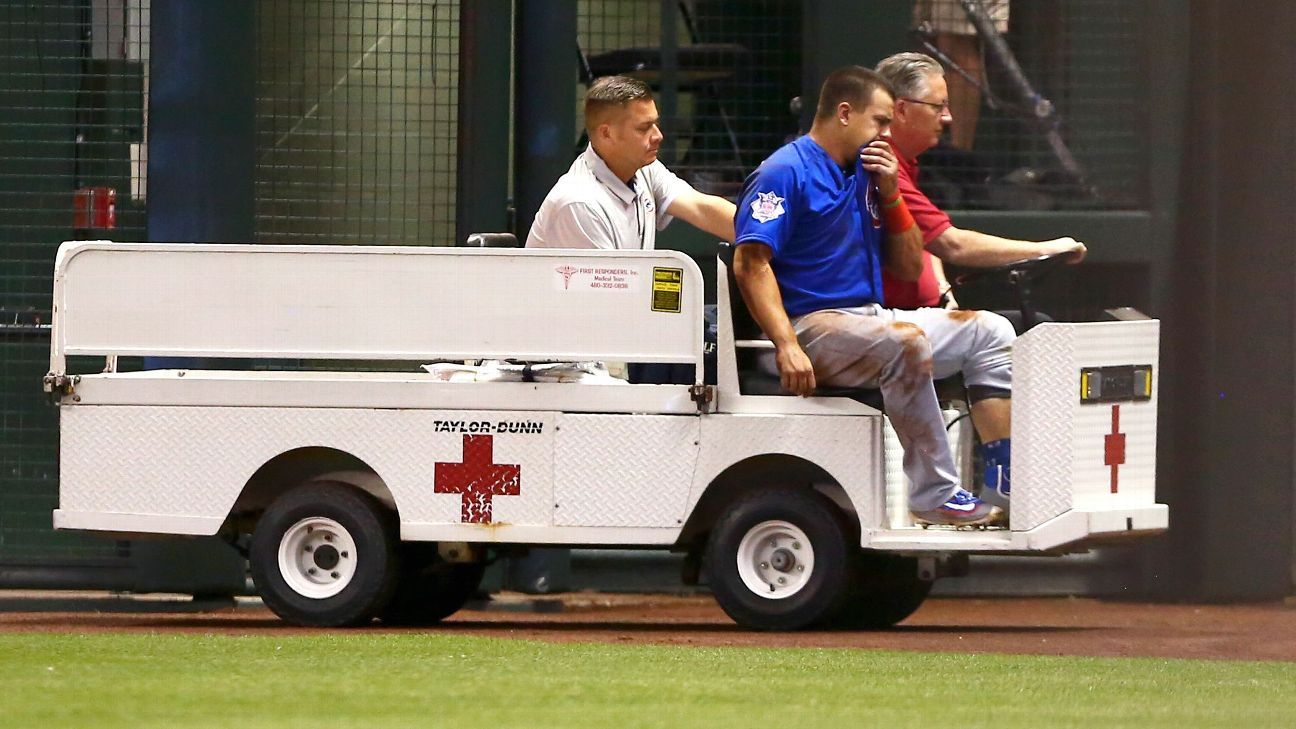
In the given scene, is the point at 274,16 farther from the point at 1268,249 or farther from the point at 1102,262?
the point at 1268,249

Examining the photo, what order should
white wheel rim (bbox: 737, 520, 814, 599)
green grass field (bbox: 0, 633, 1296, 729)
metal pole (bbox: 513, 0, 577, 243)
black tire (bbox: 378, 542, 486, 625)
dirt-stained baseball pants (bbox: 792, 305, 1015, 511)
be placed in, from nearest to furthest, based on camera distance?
green grass field (bbox: 0, 633, 1296, 729) → dirt-stained baseball pants (bbox: 792, 305, 1015, 511) → white wheel rim (bbox: 737, 520, 814, 599) → black tire (bbox: 378, 542, 486, 625) → metal pole (bbox: 513, 0, 577, 243)

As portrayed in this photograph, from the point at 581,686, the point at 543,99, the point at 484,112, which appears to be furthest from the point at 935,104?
the point at 581,686

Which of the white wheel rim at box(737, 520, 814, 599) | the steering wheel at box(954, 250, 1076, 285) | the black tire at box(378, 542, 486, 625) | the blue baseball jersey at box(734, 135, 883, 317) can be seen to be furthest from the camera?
the black tire at box(378, 542, 486, 625)

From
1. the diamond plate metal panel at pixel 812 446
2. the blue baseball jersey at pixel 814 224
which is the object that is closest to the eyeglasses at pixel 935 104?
the blue baseball jersey at pixel 814 224

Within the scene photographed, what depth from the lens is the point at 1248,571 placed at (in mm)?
9742

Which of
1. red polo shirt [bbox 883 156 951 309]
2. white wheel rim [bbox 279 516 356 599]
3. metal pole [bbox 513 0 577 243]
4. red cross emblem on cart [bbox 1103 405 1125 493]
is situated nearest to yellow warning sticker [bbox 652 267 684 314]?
red polo shirt [bbox 883 156 951 309]

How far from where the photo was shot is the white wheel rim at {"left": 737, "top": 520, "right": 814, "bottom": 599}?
7465 mm

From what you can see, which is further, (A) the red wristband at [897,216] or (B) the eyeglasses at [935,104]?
(B) the eyeglasses at [935,104]

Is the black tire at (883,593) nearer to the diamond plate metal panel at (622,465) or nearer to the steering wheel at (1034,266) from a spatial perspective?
the diamond plate metal panel at (622,465)

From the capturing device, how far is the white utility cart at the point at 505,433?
291 inches

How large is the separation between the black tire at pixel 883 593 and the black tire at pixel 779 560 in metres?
0.34

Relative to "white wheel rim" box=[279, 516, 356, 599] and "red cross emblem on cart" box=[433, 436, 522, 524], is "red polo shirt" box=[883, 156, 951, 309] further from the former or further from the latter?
"white wheel rim" box=[279, 516, 356, 599]

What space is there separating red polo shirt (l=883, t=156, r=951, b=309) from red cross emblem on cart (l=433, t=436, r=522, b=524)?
1.51m

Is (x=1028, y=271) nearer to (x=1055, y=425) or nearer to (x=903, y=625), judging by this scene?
(x=1055, y=425)
